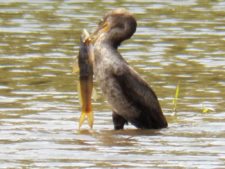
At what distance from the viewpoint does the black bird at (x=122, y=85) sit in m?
11.7

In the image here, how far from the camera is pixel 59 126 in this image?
12.0 meters

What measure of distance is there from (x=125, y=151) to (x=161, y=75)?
4.73 metres

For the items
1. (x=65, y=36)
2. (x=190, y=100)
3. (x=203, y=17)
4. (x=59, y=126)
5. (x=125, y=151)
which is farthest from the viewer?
(x=203, y=17)

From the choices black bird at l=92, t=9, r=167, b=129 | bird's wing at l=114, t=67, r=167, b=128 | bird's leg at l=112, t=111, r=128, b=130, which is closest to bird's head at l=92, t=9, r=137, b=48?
black bird at l=92, t=9, r=167, b=129

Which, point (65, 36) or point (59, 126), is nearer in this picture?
point (59, 126)

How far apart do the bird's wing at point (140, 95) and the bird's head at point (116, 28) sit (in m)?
0.45

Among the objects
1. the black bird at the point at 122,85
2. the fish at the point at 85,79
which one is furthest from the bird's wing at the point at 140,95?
the fish at the point at 85,79

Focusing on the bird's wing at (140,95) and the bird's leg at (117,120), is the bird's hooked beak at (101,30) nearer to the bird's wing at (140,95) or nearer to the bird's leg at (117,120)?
the bird's wing at (140,95)

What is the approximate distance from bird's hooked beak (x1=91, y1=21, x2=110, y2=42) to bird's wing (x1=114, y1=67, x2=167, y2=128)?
1.87ft

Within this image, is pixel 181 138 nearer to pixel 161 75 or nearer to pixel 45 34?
pixel 161 75

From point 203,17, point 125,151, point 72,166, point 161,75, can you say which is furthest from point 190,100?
point 203,17

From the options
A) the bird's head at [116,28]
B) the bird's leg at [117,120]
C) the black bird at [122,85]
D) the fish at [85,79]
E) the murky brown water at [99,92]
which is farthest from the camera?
the bird's head at [116,28]

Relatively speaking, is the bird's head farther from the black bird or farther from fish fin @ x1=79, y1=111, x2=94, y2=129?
fish fin @ x1=79, y1=111, x2=94, y2=129

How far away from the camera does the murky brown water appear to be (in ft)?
33.7
